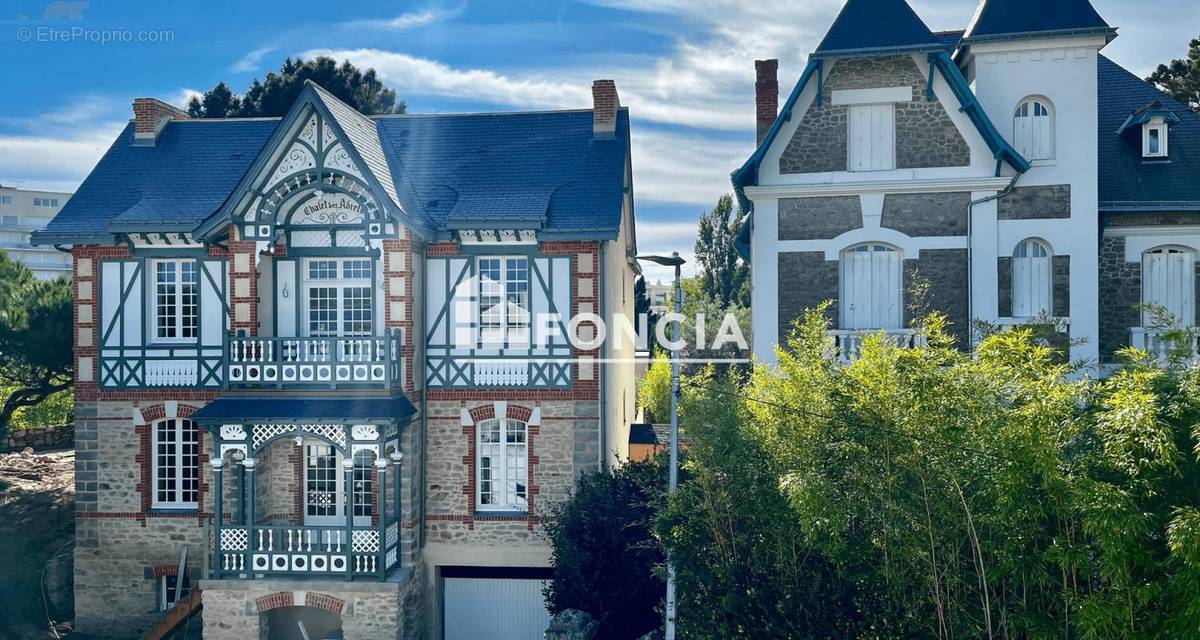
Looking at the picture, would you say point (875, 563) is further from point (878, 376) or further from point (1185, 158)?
point (1185, 158)

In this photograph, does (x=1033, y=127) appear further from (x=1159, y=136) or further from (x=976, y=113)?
(x=1159, y=136)

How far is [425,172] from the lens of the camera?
19.2m

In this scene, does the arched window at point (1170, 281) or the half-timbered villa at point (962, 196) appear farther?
the arched window at point (1170, 281)

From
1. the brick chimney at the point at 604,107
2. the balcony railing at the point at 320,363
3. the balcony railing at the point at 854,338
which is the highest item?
the brick chimney at the point at 604,107

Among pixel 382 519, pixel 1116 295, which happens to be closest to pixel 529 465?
pixel 382 519

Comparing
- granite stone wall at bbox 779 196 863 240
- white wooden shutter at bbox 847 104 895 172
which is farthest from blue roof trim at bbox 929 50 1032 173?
granite stone wall at bbox 779 196 863 240

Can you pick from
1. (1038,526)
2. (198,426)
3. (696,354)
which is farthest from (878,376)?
(696,354)

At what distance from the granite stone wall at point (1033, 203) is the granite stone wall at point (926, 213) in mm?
754

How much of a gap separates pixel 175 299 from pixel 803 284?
41.7 feet

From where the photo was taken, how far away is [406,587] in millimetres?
16453

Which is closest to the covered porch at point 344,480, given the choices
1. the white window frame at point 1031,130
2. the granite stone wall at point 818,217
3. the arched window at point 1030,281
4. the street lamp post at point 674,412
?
the street lamp post at point 674,412

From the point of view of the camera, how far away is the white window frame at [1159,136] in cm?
1688

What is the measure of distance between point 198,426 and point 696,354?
85.9 ft

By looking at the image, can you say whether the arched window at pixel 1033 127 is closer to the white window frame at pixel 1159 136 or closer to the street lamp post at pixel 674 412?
the white window frame at pixel 1159 136
